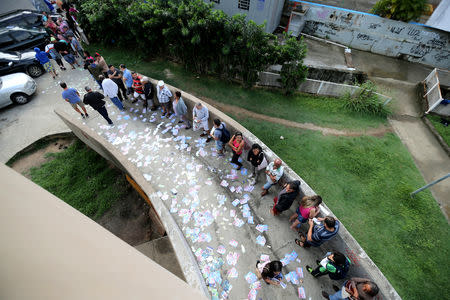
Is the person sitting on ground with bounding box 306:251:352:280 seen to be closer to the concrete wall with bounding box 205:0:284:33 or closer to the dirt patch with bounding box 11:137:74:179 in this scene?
the dirt patch with bounding box 11:137:74:179

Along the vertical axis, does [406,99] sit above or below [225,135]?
below

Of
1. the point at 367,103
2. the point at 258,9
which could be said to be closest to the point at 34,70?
the point at 258,9

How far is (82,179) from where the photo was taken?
26.0 ft

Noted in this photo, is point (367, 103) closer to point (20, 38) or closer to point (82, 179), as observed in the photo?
point (82, 179)

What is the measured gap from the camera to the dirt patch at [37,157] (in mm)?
8141

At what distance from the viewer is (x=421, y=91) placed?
37.2ft

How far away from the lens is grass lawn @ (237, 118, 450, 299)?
5.80 meters

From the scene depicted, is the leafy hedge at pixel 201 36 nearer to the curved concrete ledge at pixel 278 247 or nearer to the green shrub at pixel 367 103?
the green shrub at pixel 367 103

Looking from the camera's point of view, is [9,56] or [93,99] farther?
[9,56]

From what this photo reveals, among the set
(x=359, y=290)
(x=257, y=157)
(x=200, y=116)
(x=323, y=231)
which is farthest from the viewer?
(x=200, y=116)

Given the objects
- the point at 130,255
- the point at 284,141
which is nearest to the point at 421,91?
the point at 284,141

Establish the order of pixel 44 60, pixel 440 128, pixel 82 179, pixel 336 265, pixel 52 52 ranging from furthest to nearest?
1. pixel 52 52
2. pixel 44 60
3. pixel 440 128
4. pixel 82 179
5. pixel 336 265

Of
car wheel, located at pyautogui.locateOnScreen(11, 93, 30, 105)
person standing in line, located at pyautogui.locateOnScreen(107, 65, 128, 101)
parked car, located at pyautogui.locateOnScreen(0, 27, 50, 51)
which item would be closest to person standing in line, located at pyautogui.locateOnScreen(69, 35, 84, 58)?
parked car, located at pyautogui.locateOnScreen(0, 27, 50, 51)

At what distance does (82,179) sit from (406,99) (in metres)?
15.8
